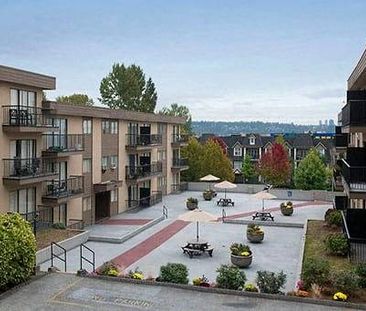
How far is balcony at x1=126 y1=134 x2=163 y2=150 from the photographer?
40.9m

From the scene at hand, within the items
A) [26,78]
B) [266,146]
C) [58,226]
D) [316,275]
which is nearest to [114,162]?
[58,226]

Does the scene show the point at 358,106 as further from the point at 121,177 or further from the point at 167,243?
the point at 121,177

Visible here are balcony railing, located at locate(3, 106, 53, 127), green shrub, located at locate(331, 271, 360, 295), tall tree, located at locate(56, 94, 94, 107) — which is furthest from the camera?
tall tree, located at locate(56, 94, 94, 107)

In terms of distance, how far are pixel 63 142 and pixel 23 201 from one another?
17.2ft

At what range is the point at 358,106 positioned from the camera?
19.9 meters

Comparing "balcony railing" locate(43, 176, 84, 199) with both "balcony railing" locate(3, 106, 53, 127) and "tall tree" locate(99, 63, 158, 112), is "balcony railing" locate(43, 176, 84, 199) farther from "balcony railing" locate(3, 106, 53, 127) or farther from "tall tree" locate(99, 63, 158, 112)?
"tall tree" locate(99, 63, 158, 112)

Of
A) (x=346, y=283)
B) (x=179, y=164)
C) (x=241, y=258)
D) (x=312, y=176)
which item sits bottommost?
(x=241, y=258)

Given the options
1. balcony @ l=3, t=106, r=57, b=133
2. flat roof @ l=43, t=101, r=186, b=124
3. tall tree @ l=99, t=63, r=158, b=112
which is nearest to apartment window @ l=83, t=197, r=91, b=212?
flat roof @ l=43, t=101, r=186, b=124

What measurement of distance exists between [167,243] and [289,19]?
14.8m

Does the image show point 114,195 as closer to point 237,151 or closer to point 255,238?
point 255,238

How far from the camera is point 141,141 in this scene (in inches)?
1684

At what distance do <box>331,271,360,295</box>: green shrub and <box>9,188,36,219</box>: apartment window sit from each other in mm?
17864

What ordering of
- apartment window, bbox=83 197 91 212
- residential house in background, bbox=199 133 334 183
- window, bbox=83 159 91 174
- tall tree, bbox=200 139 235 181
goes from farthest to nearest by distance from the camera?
residential house in background, bbox=199 133 334 183, tall tree, bbox=200 139 235 181, window, bbox=83 159 91 174, apartment window, bbox=83 197 91 212

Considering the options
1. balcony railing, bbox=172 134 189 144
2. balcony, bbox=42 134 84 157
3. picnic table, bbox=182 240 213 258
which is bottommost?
picnic table, bbox=182 240 213 258
